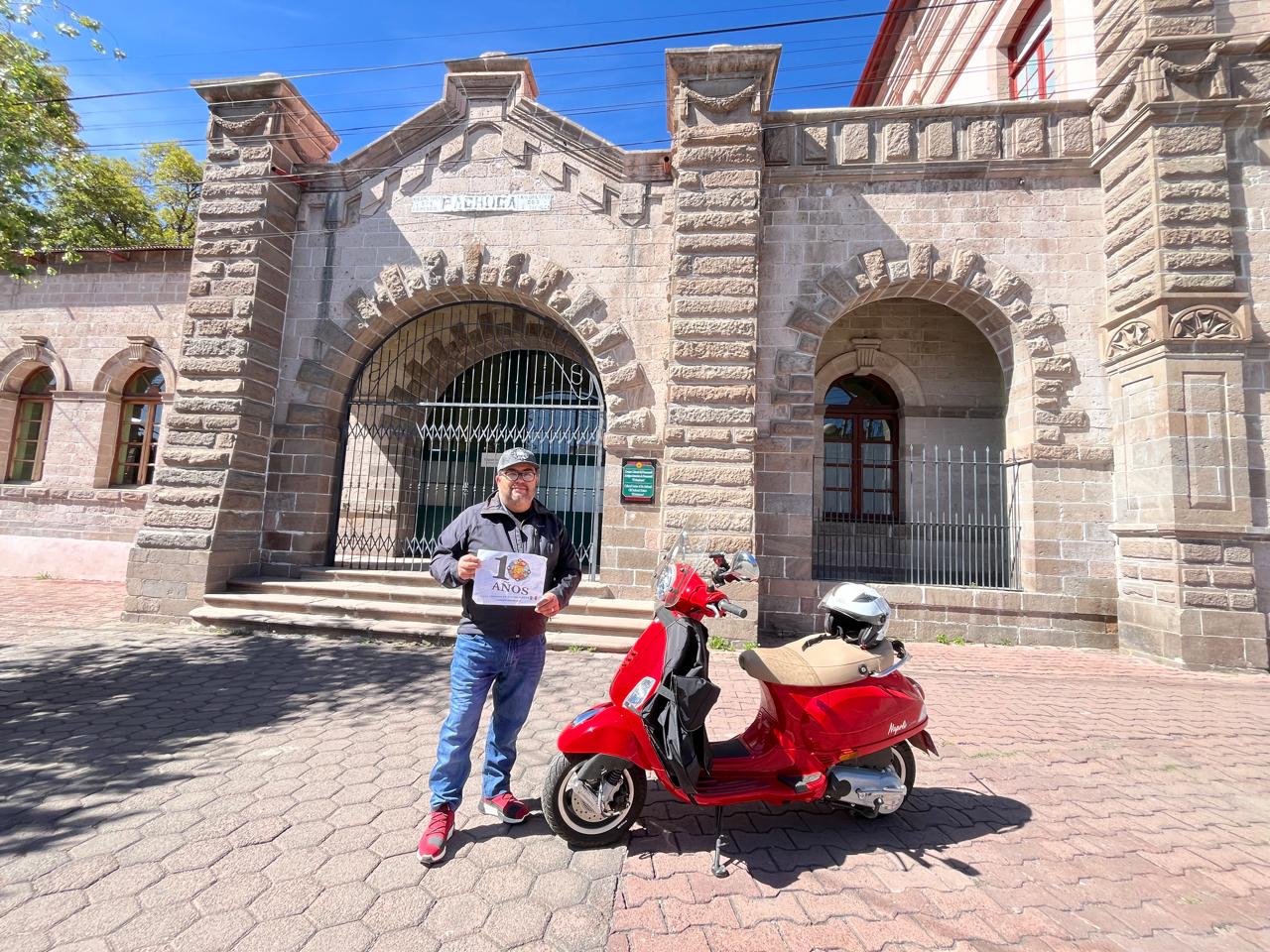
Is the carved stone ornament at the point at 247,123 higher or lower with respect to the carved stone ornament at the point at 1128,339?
higher

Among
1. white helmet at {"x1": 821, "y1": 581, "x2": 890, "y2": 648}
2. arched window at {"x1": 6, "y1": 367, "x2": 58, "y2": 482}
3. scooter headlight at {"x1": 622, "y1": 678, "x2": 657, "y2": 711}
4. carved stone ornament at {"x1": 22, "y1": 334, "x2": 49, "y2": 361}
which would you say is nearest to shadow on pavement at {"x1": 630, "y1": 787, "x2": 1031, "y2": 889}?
scooter headlight at {"x1": 622, "y1": 678, "x2": 657, "y2": 711}

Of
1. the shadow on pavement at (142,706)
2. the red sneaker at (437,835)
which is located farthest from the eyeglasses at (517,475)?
the shadow on pavement at (142,706)

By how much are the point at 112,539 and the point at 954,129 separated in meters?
15.2

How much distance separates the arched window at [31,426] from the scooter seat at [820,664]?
1445 centimetres

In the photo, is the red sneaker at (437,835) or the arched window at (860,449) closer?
the red sneaker at (437,835)

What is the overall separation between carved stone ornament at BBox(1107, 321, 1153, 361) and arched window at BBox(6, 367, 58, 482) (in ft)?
57.7

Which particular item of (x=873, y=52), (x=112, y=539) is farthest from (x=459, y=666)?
(x=873, y=52)

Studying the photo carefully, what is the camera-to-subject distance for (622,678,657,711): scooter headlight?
2.55m

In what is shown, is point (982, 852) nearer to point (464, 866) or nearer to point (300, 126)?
point (464, 866)

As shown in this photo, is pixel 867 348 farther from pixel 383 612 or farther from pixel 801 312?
pixel 383 612

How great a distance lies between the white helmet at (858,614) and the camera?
9.34ft

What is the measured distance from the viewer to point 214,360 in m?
7.68

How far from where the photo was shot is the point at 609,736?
8.29ft

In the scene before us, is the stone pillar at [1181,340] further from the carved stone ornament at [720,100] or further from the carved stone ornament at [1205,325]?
the carved stone ornament at [720,100]
